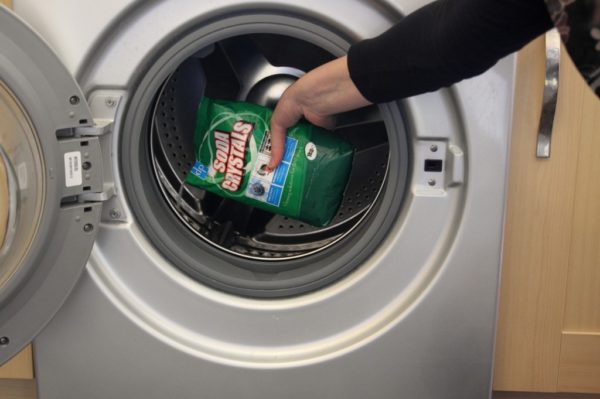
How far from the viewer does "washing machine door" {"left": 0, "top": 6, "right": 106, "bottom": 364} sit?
720 mm

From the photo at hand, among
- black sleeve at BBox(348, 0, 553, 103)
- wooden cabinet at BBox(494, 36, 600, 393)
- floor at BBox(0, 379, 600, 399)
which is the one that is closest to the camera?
black sleeve at BBox(348, 0, 553, 103)

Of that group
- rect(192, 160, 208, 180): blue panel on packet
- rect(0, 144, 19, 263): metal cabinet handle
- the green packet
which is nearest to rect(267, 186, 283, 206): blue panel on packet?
the green packet

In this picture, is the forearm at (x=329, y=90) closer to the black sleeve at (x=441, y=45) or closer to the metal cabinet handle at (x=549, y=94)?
the black sleeve at (x=441, y=45)

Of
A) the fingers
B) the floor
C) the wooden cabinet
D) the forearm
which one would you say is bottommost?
the floor

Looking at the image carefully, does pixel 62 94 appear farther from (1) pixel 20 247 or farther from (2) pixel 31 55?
(1) pixel 20 247

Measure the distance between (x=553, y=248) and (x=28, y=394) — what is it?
79 cm

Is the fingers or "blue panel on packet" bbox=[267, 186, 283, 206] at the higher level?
the fingers

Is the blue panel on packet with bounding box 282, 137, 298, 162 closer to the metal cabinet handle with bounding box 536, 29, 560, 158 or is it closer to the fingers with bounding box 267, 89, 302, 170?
the fingers with bounding box 267, 89, 302, 170

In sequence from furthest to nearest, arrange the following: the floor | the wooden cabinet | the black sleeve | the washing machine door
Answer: the floor < the wooden cabinet < the washing machine door < the black sleeve

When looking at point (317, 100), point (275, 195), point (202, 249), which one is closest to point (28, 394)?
point (202, 249)

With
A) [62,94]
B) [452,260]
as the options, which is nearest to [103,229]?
[62,94]

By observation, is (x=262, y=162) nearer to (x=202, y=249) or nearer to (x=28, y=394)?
(x=202, y=249)

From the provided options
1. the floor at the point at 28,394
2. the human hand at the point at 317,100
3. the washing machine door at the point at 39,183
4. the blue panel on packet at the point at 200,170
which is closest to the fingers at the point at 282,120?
the human hand at the point at 317,100

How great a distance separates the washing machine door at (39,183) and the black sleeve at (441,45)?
337mm
